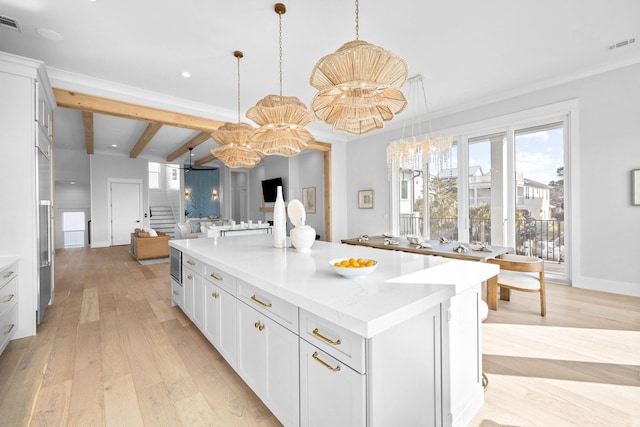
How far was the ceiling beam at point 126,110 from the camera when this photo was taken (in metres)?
3.79

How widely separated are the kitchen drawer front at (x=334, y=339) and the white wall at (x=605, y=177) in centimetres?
440

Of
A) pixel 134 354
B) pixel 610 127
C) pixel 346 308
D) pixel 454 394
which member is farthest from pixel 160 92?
pixel 610 127

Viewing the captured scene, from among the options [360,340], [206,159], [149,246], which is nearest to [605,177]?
[360,340]

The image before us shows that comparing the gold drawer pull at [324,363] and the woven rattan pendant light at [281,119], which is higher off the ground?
the woven rattan pendant light at [281,119]

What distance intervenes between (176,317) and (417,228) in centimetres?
461

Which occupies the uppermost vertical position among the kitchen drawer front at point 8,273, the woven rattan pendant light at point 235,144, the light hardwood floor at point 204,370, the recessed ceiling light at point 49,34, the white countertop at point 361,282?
the recessed ceiling light at point 49,34

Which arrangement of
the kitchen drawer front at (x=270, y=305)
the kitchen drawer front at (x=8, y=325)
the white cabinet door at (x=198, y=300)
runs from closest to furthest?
the kitchen drawer front at (x=270, y=305) → the kitchen drawer front at (x=8, y=325) → the white cabinet door at (x=198, y=300)

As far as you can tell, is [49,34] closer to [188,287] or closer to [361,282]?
[188,287]

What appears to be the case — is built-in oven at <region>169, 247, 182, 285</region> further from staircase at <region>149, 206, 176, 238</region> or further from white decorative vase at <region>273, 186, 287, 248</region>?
staircase at <region>149, 206, 176, 238</region>

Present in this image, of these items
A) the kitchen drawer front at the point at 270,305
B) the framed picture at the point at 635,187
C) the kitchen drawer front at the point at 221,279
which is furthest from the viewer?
the framed picture at the point at 635,187

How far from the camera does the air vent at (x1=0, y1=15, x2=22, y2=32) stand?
255cm

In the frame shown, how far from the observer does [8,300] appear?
2371mm

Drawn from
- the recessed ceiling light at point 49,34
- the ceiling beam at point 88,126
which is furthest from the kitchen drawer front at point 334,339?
the ceiling beam at point 88,126

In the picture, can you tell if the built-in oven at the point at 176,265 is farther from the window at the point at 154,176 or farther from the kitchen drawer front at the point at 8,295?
the window at the point at 154,176
